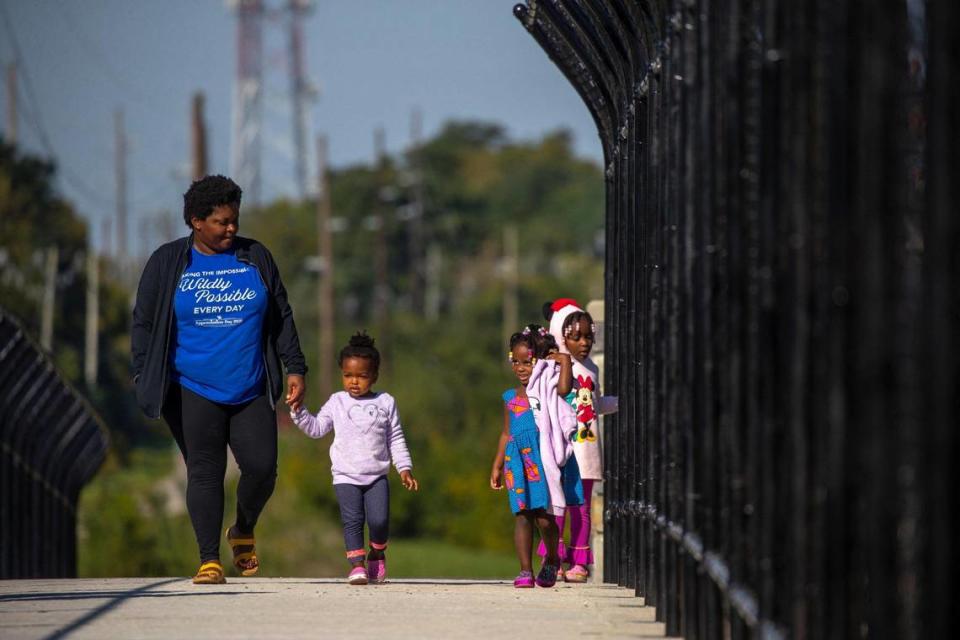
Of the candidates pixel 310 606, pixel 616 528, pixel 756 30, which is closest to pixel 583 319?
pixel 616 528

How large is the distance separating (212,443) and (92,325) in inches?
2300

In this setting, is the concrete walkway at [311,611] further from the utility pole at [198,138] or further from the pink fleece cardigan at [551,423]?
the utility pole at [198,138]

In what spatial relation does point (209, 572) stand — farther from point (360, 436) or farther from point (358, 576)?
point (360, 436)

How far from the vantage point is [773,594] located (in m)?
5.04

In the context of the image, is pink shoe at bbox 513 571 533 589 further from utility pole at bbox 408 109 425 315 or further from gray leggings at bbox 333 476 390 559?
utility pole at bbox 408 109 425 315

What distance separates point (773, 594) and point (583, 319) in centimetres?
611

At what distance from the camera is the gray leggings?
1079 cm

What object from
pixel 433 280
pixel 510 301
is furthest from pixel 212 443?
pixel 433 280

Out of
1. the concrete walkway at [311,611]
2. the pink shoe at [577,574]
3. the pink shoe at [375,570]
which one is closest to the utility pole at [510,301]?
the pink shoe at [577,574]

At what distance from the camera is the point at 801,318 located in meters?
4.47

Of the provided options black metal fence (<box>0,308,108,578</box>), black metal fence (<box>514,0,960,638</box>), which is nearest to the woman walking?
black metal fence (<box>514,0,960,638</box>)

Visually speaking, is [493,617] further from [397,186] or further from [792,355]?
[397,186]

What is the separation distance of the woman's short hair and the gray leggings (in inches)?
66.1

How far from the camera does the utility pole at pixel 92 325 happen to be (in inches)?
2579
